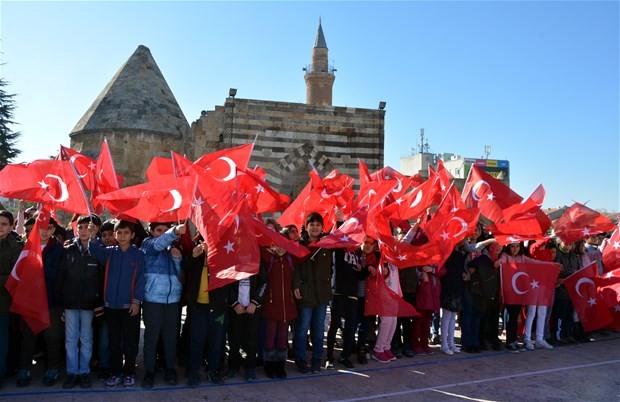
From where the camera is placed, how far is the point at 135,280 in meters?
5.95

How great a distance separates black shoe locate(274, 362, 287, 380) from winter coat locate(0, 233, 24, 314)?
3.14 metres

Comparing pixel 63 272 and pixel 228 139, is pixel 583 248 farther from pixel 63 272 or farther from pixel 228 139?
pixel 228 139

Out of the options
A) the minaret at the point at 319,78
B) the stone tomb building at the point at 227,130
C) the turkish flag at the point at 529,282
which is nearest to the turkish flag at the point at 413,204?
the turkish flag at the point at 529,282

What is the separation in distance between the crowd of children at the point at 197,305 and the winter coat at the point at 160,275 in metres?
0.01

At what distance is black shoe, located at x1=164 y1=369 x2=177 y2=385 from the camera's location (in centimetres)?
604

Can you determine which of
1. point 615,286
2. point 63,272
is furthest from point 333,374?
point 615,286

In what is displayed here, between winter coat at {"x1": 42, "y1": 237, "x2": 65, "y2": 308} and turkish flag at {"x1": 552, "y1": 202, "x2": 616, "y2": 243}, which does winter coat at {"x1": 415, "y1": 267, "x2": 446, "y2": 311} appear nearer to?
turkish flag at {"x1": 552, "y1": 202, "x2": 616, "y2": 243}

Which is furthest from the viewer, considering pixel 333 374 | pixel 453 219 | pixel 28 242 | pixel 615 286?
pixel 615 286

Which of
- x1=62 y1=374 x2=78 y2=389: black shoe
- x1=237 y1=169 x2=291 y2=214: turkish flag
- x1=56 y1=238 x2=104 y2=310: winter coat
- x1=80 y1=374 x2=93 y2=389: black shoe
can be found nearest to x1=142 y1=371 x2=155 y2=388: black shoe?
x1=80 y1=374 x2=93 y2=389: black shoe

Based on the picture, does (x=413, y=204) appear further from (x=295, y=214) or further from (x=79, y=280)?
(x=79, y=280)

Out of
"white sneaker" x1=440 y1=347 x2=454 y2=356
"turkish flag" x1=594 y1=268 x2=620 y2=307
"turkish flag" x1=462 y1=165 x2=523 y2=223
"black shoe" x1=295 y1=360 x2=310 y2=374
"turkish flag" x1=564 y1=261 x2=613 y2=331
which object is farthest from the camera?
"turkish flag" x1=594 y1=268 x2=620 y2=307

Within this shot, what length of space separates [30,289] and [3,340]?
0.66 meters

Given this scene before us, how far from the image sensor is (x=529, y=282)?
8.48 metres

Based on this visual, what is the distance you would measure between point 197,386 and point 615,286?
7279mm
